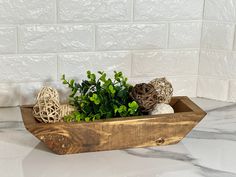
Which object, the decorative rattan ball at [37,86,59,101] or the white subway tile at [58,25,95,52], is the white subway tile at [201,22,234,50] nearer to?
the white subway tile at [58,25,95,52]

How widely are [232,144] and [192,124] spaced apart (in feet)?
0.42

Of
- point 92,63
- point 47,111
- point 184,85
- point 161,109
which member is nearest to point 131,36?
point 92,63

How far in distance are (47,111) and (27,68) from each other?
33 cm

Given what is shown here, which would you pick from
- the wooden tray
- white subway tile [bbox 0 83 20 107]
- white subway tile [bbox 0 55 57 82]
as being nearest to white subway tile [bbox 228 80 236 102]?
the wooden tray

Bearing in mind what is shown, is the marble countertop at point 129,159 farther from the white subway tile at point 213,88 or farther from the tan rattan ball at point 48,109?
the white subway tile at point 213,88

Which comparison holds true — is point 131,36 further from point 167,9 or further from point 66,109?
point 66,109

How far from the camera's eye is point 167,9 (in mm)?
1487

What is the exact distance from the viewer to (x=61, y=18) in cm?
140

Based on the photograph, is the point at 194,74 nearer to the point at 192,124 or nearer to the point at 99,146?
the point at 192,124

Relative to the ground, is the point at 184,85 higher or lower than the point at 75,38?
lower

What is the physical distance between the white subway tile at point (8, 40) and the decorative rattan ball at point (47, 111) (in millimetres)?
304

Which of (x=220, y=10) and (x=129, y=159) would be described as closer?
(x=129, y=159)

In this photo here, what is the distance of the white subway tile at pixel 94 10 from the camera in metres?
1.40

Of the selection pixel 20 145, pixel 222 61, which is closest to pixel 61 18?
pixel 20 145
